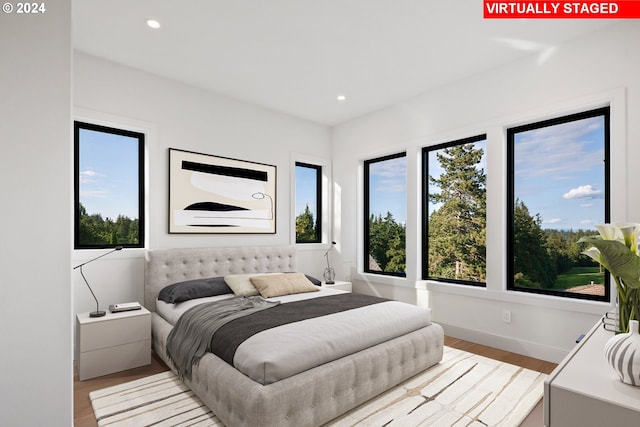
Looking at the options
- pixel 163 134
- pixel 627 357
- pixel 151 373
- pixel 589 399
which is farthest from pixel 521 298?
pixel 163 134

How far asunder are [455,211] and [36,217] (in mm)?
3744

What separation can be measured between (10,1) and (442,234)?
3.98m

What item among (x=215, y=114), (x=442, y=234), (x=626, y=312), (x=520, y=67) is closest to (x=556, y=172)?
(x=520, y=67)

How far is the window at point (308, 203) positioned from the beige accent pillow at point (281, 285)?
1.27 metres

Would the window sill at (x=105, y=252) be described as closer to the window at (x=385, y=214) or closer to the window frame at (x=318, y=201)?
the window frame at (x=318, y=201)

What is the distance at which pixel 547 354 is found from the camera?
2.98 m

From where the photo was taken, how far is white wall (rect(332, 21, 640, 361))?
262 cm

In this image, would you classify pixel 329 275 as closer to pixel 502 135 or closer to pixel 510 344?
pixel 510 344

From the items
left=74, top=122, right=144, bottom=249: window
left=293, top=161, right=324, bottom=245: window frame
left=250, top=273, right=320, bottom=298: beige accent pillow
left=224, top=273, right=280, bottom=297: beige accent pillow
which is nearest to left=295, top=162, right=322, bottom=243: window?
left=293, top=161, right=324, bottom=245: window frame

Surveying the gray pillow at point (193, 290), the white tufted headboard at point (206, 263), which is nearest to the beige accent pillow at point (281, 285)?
the gray pillow at point (193, 290)

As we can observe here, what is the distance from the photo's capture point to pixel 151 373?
8.99 ft

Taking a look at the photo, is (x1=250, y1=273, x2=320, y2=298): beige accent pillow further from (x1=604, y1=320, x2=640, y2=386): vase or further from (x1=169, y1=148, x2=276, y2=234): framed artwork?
(x1=604, y1=320, x2=640, y2=386): vase

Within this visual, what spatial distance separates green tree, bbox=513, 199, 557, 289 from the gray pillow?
294 cm

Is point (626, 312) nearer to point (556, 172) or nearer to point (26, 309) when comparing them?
point (556, 172)
